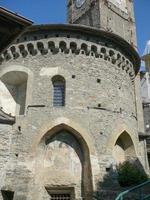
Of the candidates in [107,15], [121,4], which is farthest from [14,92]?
[121,4]

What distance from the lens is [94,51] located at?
15.5 meters

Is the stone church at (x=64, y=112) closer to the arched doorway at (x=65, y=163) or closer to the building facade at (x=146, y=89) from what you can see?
the arched doorway at (x=65, y=163)

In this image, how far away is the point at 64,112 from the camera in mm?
13875

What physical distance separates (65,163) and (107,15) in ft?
45.4

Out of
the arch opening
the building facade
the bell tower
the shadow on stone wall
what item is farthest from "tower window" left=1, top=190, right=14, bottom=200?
the building facade

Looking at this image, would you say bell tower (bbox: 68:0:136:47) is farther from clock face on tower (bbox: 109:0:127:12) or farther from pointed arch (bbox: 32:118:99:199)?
pointed arch (bbox: 32:118:99:199)

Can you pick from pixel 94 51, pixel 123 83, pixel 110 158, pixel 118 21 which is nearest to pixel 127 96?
pixel 123 83

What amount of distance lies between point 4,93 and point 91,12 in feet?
37.9

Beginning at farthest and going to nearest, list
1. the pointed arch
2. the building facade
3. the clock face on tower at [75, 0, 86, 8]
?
the building facade, the clock face on tower at [75, 0, 86, 8], the pointed arch

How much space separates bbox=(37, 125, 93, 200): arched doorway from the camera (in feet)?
42.2

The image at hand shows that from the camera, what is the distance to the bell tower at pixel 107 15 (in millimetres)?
22688

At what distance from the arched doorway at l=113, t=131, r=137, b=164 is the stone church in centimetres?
5

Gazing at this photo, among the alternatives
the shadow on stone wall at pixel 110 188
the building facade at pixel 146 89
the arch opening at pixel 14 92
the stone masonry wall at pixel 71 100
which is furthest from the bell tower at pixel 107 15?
the shadow on stone wall at pixel 110 188

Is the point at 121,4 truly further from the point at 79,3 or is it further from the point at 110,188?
the point at 110,188
